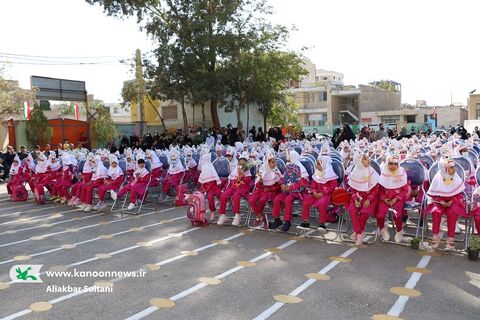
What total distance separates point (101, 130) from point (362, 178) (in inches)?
814

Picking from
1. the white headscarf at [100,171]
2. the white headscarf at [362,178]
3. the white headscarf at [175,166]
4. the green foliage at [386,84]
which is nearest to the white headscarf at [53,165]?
the white headscarf at [100,171]

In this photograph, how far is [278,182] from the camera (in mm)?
7598

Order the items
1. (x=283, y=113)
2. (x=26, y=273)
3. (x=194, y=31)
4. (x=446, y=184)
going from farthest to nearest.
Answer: (x=283, y=113)
(x=194, y=31)
(x=446, y=184)
(x=26, y=273)

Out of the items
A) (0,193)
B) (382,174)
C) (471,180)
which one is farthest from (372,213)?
(0,193)

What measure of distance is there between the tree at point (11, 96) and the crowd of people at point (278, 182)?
38.7ft

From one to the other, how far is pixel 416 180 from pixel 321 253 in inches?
84.5

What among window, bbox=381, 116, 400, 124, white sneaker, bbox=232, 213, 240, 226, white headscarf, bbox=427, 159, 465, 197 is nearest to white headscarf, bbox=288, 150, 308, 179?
white sneaker, bbox=232, 213, 240, 226

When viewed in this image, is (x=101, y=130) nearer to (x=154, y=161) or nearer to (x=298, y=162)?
(x=154, y=161)

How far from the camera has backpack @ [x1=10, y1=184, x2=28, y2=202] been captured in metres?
12.2

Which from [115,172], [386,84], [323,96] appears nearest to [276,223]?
[115,172]

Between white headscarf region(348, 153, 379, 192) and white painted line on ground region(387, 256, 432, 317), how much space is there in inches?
50.4

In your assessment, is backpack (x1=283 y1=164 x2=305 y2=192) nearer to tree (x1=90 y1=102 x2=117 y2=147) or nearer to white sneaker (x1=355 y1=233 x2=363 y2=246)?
white sneaker (x1=355 y1=233 x2=363 y2=246)

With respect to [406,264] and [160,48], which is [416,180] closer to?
[406,264]

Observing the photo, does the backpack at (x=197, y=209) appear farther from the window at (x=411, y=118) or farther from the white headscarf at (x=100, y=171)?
the window at (x=411, y=118)
